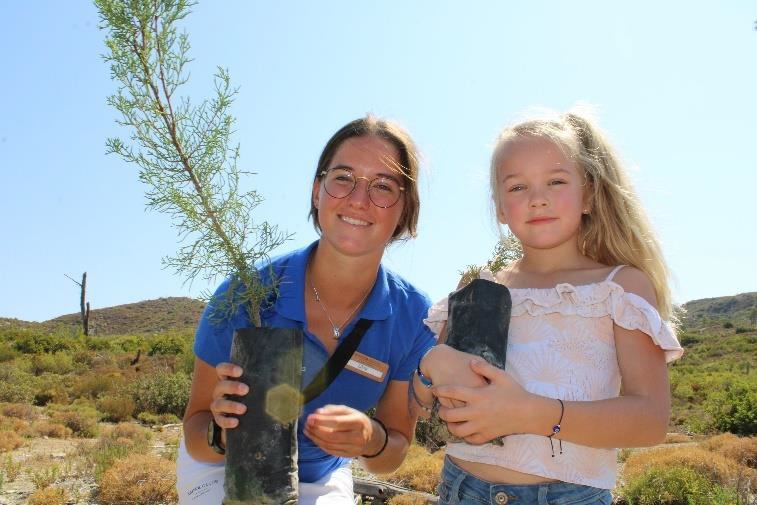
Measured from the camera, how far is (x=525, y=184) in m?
2.36

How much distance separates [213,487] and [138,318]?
59.2m

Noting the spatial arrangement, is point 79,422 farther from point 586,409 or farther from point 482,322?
point 586,409

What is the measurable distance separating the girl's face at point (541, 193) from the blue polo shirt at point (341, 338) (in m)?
1.13

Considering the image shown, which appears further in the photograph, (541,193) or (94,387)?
(94,387)

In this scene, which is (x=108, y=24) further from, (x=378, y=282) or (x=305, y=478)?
(x=305, y=478)

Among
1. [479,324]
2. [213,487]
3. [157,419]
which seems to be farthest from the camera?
[157,419]

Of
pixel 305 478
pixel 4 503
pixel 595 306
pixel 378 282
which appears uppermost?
pixel 378 282

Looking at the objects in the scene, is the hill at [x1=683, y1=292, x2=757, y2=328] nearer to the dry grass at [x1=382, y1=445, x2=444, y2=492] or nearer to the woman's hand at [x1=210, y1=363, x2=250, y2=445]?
the dry grass at [x1=382, y1=445, x2=444, y2=492]

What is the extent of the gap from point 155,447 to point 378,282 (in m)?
9.96

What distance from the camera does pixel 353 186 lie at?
9.87 ft

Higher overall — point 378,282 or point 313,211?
point 313,211

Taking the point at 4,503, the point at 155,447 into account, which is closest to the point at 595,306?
the point at 4,503

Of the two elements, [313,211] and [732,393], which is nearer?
[313,211]

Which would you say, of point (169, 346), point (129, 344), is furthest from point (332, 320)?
point (129, 344)
